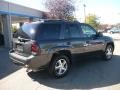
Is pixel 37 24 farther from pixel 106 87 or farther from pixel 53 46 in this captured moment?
pixel 106 87

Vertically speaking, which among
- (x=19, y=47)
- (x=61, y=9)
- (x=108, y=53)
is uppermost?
(x=61, y=9)

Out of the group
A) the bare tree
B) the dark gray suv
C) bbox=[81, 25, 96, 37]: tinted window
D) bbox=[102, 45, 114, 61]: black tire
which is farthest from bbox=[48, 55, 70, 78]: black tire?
the bare tree

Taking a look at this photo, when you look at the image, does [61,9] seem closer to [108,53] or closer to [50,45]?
[108,53]

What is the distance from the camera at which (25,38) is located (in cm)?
632

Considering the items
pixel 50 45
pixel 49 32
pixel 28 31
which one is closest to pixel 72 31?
pixel 49 32

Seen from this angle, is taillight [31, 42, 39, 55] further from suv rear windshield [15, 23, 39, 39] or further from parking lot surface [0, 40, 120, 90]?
parking lot surface [0, 40, 120, 90]

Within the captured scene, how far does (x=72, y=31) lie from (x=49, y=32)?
1.12 m

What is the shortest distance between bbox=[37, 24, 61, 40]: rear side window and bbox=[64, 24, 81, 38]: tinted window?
37 centimetres

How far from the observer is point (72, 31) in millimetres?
7160

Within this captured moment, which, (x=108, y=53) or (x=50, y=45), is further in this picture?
(x=108, y=53)

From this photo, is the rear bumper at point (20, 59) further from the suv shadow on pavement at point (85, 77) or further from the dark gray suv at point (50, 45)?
the suv shadow on pavement at point (85, 77)

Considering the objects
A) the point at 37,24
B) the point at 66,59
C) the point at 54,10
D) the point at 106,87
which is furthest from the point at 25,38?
the point at 54,10

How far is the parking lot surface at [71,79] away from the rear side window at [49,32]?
136 centimetres

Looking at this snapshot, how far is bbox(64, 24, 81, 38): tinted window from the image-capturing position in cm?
694
